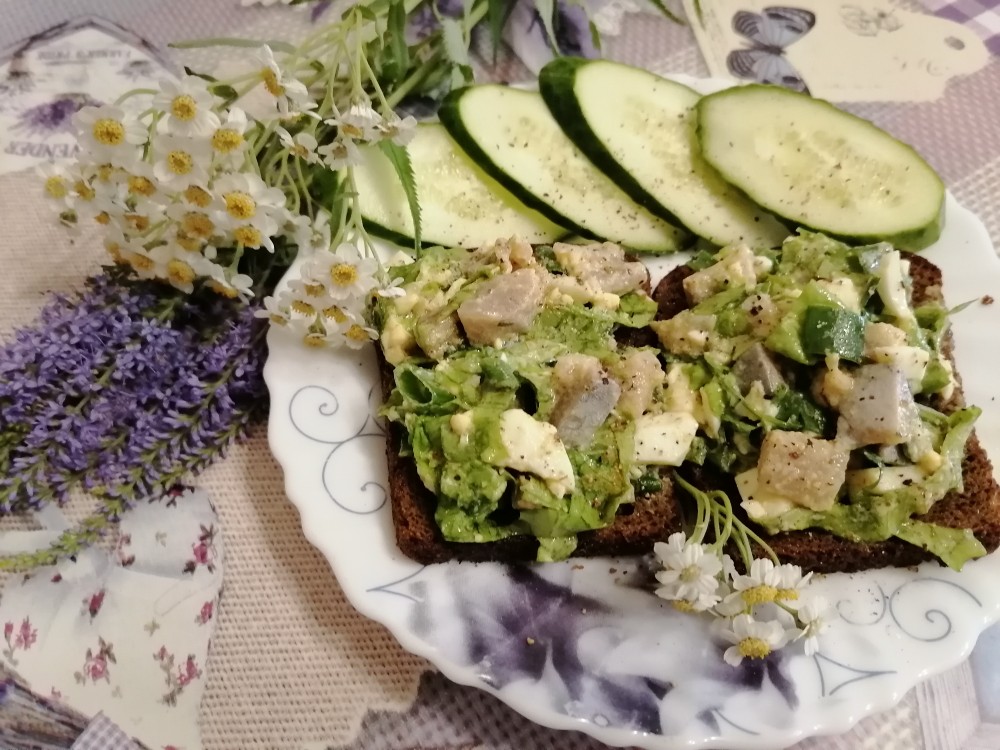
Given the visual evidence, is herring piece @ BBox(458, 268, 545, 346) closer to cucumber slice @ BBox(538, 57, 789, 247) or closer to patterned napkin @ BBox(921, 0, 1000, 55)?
cucumber slice @ BBox(538, 57, 789, 247)

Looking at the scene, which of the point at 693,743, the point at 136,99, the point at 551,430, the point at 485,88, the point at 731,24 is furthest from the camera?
the point at 731,24

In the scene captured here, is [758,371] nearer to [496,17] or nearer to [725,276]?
[725,276]

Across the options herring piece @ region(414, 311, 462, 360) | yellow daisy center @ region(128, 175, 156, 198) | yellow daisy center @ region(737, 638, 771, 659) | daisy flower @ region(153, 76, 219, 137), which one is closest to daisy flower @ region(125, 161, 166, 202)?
yellow daisy center @ region(128, 175, 156, 198)

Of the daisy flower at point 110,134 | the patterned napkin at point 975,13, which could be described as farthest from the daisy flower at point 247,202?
the patterned napkin at point 975,13

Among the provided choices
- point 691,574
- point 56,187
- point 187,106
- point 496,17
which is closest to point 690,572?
point 691,574

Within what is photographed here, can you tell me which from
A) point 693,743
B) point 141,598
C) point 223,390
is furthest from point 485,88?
point 693,743

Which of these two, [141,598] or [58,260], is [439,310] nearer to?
[141,598]

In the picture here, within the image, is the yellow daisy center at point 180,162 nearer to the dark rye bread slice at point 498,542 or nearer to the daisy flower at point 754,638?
the dark rye bread slice at point 498,542
